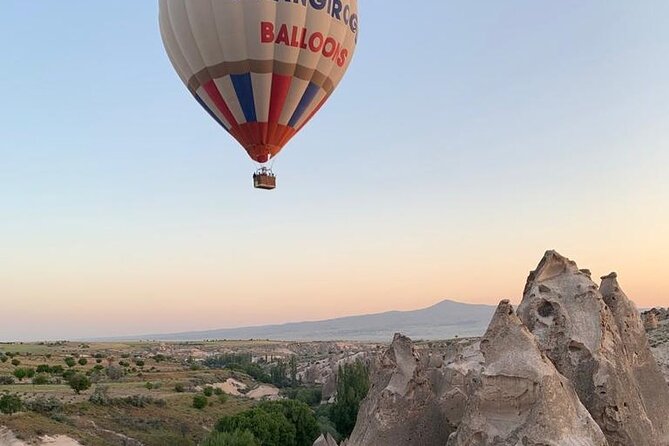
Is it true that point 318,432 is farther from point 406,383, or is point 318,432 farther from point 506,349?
point 506,349

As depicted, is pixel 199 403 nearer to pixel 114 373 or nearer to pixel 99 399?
pixel 99 399

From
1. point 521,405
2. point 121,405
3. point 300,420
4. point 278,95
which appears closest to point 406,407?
point 521,405

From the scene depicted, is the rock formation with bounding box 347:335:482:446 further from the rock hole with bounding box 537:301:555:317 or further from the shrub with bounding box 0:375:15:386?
the shrub with bounding box 0:375:15:386

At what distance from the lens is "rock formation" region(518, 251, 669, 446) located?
32.0 ft

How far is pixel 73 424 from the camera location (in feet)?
103

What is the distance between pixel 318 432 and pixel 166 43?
1780 centimetres

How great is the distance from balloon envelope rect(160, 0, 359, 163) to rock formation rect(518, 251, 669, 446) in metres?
11.9

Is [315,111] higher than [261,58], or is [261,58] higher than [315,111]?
[261,58]

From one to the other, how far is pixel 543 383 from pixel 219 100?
1612cm

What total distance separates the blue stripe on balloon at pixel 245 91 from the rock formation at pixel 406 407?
11932 mm

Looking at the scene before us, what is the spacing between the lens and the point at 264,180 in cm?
2195

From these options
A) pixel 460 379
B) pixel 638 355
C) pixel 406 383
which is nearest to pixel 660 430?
pixel 638 355

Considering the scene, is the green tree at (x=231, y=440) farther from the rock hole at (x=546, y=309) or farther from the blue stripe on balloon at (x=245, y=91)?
the rock hole at (x=546, y=309)

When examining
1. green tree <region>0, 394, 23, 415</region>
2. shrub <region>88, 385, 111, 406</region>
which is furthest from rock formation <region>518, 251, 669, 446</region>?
shrub <region>88, 385, 111, 406</region>
